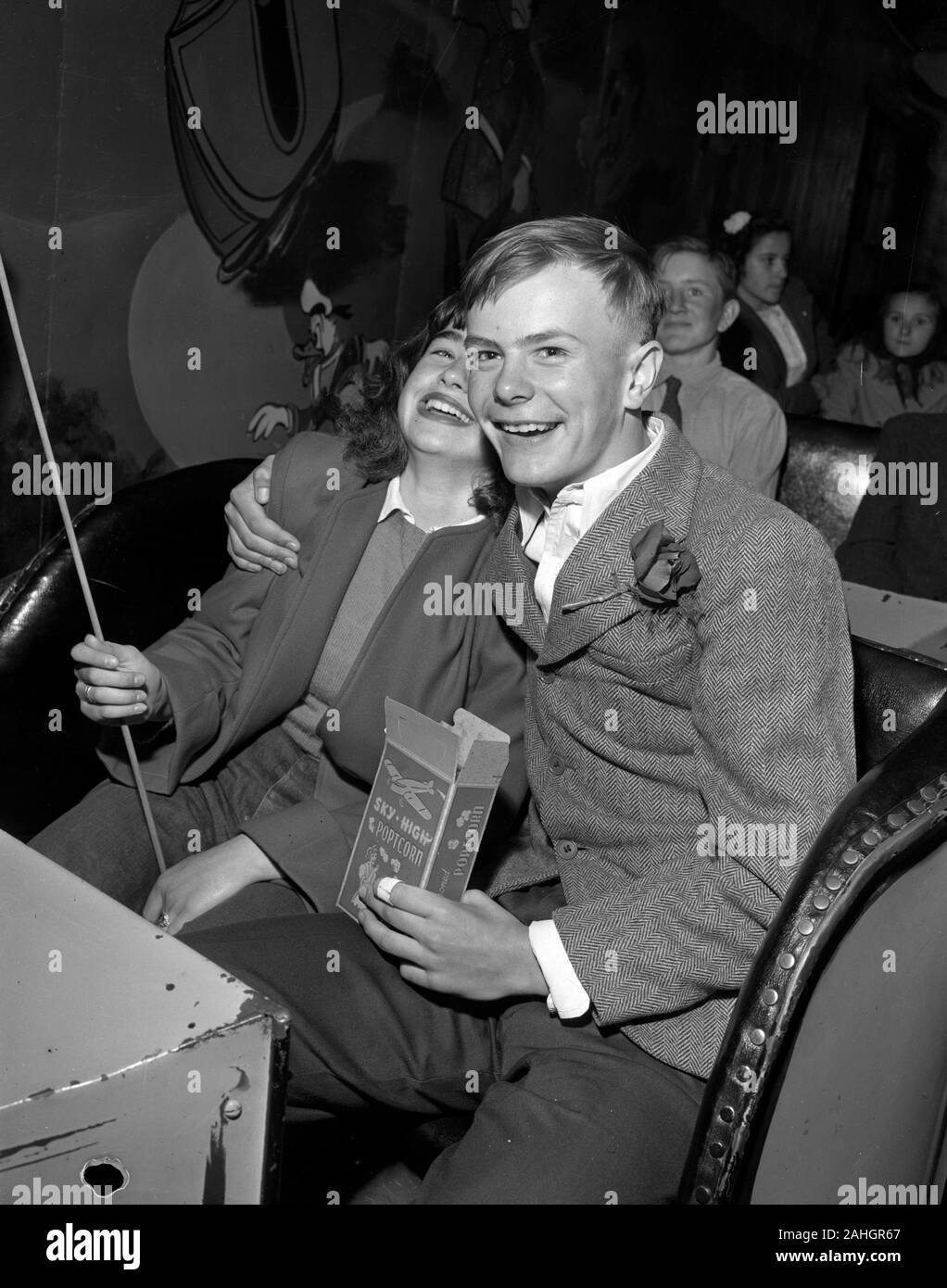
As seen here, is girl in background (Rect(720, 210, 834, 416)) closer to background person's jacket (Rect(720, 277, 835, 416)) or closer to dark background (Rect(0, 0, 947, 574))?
background person's jacket (Rect(720, 277, 835, 416))

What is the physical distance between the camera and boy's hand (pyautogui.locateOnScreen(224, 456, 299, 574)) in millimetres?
2102

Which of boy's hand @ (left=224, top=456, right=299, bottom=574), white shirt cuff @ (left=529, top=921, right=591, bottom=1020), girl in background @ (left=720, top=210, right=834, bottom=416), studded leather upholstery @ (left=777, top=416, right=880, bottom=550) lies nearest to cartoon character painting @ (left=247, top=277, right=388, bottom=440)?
studded leather upholstery @ (left=777, top=416, right=880, bottom=550)

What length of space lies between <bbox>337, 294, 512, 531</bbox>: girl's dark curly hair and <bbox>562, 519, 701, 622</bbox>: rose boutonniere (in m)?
0.50

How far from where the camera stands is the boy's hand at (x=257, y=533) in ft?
6.89

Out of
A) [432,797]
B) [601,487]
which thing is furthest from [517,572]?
[432,797]

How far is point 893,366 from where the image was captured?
17.7 feet

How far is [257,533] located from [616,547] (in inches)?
29.4

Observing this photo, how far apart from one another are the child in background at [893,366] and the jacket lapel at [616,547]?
3834 mm

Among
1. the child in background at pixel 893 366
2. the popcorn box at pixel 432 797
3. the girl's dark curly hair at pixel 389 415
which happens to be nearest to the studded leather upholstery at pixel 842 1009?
the popcorn box at pixel 432 797

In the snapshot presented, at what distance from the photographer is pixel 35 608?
2143 millimetres

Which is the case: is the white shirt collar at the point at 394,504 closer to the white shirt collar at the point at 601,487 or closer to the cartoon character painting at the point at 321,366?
the white shirt collar at the point at 601,487

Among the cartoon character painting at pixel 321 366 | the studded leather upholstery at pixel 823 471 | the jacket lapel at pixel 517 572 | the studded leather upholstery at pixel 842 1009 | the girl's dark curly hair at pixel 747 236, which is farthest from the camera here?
the girl's dark curly hair at pixel 747 236

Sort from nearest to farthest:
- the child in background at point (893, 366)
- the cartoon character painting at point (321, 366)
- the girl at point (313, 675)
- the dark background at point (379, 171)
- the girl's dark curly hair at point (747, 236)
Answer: the girl at point (313, 675) → the dark background at point (379, 171) → the cartoon character painting at point (321, 366) → the child in background at point (893, 366) → the girl's dark curly hair at point (747, 236)
